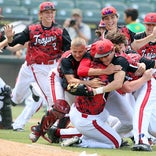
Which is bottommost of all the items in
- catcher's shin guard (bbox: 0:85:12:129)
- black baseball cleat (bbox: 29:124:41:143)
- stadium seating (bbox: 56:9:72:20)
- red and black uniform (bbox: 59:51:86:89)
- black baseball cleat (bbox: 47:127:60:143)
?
catcher's shin guard (bbox: 0:85:12:129)

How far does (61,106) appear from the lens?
7801 millimetres

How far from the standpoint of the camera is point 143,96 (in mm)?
7988

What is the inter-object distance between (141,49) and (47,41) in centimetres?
157

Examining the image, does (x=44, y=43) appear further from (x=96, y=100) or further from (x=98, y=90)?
(x=98, y=90)

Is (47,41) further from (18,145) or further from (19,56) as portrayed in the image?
(19,56)

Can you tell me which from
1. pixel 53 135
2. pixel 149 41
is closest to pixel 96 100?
pixel 53 135

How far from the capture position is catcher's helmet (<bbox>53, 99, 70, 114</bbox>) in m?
7.76

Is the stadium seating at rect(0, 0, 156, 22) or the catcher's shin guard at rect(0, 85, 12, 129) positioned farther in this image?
the stadium seating at rect(0, 0, 156, 22)

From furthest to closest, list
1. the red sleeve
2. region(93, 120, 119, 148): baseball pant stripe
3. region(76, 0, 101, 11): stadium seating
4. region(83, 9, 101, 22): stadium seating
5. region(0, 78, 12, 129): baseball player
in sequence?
region(76, 0, 101, 11): stadium seating → region(83, 9, 101, 22): stadium seating → region(0, 78, 12, 129): baseball player → region(93, 120, 119, 148): baseball pant stripe → the red sleeve

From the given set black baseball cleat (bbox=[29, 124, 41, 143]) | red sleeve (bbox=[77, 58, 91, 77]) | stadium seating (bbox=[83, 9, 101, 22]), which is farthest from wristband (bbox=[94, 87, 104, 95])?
stadium seating (bbox=[83, 9, 101, 22])

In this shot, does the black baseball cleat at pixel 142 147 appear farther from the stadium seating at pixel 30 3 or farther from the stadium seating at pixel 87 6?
the stadium seating at pixel 87 6

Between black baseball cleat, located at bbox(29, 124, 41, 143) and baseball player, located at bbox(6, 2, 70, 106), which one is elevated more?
baseball player, located at bbox(6, 2, 70, 106)

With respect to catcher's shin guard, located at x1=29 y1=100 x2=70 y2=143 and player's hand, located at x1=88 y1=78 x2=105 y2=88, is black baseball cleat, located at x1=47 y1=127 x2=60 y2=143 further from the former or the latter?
player's hand, located at x1=88 y1=78 x2=105 y2=88

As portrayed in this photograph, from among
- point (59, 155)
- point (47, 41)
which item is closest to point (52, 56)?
point (47, 41)
